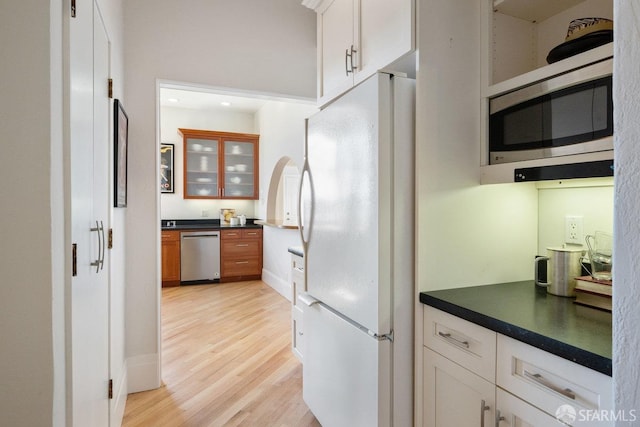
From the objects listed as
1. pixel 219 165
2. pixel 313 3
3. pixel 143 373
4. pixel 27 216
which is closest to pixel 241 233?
pixel 219 165

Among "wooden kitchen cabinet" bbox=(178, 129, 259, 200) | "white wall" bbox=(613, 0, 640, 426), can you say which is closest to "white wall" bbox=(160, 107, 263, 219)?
"wooden kitchen cabinet" bbox=(178, 129, 259, 200)

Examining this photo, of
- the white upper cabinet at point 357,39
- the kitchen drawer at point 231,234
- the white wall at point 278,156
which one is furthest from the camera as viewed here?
the kitchen drawer at point 231,234

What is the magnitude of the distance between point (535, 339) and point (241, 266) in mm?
5189

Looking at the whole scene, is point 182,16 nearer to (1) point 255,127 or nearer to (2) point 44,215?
(2) point 44,215

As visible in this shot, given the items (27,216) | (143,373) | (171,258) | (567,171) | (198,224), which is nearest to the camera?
(27,216)

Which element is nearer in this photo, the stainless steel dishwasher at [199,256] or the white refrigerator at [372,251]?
the white refrigerator at [372,251]

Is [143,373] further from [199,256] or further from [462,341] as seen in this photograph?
[199,256]

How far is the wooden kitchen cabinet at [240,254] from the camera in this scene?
5703mm

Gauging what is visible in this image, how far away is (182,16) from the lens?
2.50m

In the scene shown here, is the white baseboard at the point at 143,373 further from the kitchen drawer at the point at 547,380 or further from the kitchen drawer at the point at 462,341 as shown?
the kitchen drawer at the point at 547,380

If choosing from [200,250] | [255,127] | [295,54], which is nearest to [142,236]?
[295,54]

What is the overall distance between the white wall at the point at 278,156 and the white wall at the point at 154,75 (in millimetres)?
1536

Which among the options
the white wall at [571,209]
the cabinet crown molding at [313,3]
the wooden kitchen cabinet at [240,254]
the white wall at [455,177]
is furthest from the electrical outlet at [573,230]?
the wooden kitchen cabinet at [240,254]

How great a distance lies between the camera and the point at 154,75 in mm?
2455
